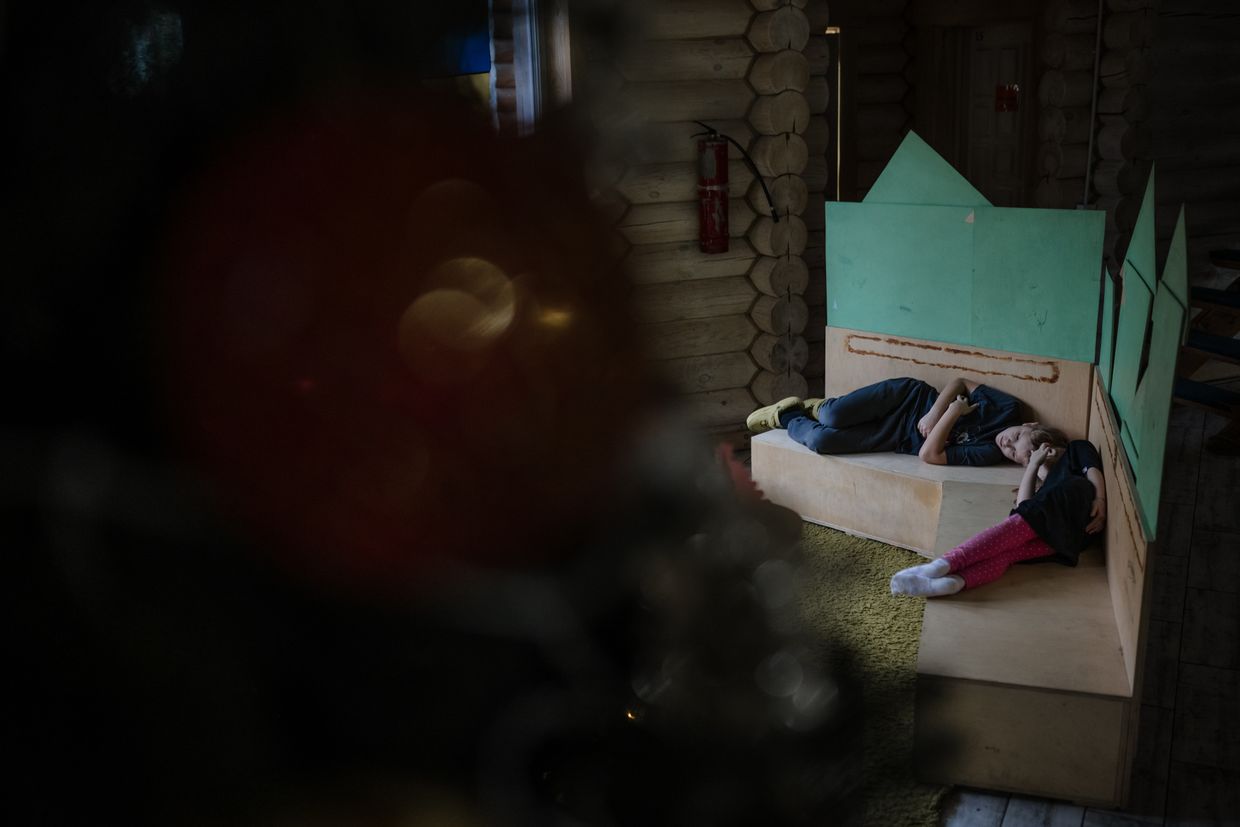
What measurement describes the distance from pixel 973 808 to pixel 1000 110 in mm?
4476

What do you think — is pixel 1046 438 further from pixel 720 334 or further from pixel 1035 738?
pixel 720 334

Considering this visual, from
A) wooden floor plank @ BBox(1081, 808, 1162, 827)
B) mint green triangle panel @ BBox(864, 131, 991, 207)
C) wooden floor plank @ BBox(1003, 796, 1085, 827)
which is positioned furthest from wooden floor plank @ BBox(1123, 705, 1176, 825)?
mint green triangle panel @ BBox(864, 131, 991, 207)

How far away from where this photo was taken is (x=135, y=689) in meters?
0.45

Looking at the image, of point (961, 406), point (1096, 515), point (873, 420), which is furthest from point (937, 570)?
point (873, 420)

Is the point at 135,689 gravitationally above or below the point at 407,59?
below

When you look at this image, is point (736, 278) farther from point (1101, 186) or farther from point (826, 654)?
point (826, 654)

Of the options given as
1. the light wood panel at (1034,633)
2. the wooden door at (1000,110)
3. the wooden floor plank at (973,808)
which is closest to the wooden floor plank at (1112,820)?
the wooden floor plank at (973,808)

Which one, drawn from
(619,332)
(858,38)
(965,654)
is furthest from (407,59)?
(858,38)

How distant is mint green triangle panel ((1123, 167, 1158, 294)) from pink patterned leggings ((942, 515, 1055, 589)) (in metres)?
0.76

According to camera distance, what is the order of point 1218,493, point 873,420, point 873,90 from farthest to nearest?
point 873,90, point 1218,493, point 873,420

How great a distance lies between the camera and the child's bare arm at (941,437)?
3938 mm

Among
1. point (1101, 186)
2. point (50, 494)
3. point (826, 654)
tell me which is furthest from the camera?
point (1101, 186)

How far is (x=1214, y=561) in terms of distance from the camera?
3.83 m

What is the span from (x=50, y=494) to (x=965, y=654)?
97.9 inches
